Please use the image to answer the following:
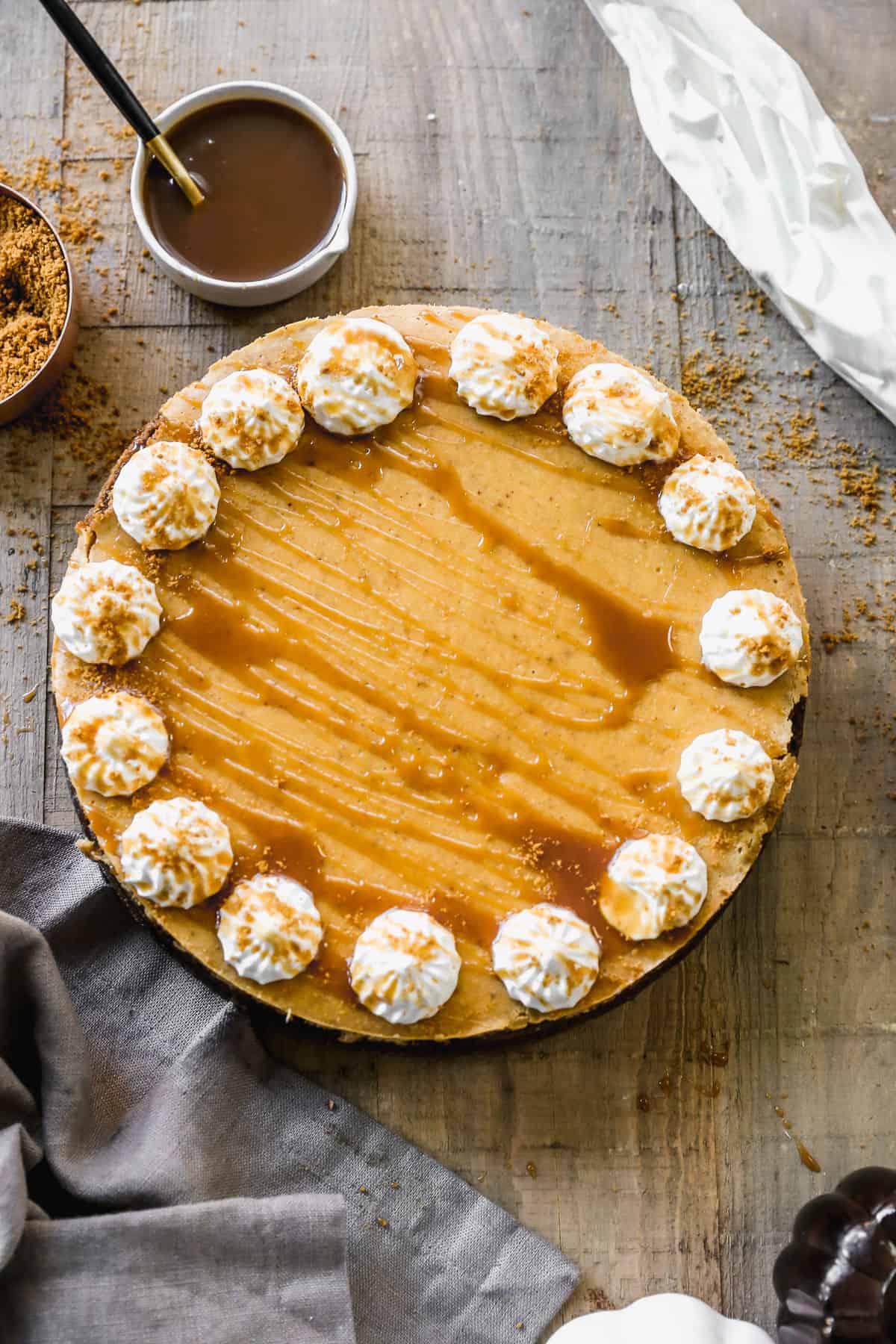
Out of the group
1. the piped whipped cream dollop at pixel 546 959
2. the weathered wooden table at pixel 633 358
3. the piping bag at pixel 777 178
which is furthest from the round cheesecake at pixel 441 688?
the piping bag at pixel 777 178

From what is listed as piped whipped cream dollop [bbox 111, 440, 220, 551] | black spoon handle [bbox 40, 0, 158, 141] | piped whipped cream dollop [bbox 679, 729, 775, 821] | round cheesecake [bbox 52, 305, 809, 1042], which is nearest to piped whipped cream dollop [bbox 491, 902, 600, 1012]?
round cheesecake [bbox 52, 305, 809, 1042]

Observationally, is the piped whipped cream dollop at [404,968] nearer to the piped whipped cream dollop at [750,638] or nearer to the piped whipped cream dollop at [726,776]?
the piped whipped cream dollop at [726,776]

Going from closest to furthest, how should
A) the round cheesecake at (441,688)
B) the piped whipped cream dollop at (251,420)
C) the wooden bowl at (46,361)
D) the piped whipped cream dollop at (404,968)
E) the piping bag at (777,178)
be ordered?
the piped whipped cream dollop at (404,968)
the round cheesecake at (441,688)
the piped whipped cream dollop at (251,420)
the wooden bowl at (46,361)
the piping bag at (777,178)

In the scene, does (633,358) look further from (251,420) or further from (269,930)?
(269,930)

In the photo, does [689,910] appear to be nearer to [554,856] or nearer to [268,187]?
[554,856]

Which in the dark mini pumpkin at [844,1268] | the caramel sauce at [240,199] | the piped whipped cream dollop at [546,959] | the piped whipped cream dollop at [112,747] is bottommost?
the dark mini pumpkin at [844,1268]

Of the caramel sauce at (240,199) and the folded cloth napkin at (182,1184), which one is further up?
the caramel sauce at (240,199)

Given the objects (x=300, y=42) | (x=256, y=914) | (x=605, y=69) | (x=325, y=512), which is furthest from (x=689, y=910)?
(x=300, y=42)
